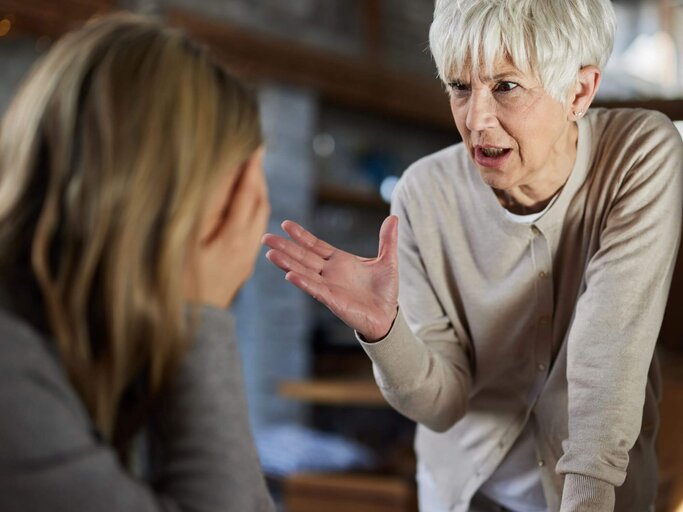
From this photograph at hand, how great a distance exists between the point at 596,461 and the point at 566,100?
43 cm

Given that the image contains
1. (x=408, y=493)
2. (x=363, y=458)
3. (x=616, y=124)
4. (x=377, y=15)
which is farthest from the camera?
(x=377, y=15)

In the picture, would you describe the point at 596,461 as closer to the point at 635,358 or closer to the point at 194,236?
the point at 635,358

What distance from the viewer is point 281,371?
5.16 m

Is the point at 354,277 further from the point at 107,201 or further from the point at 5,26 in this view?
the point at 5,26

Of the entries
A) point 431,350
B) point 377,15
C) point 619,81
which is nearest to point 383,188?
point 377,15

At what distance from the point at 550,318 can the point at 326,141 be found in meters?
4.61

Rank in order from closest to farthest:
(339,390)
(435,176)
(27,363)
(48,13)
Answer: (27,363) → (435,176) → (339,390) → (48,13)

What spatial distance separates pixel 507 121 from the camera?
1129 mm

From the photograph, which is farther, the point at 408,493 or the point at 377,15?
the point at 377,15

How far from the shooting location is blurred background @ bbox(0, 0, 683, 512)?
3.78 metres

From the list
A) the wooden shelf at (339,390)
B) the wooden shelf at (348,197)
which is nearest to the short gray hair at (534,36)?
the wooden shelf at (339,390)

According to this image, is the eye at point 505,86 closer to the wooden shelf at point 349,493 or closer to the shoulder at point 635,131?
the shoulder at point 635,131

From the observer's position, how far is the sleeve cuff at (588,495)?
3.50 ft

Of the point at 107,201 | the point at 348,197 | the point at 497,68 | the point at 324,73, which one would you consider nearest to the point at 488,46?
the point at 497,68
